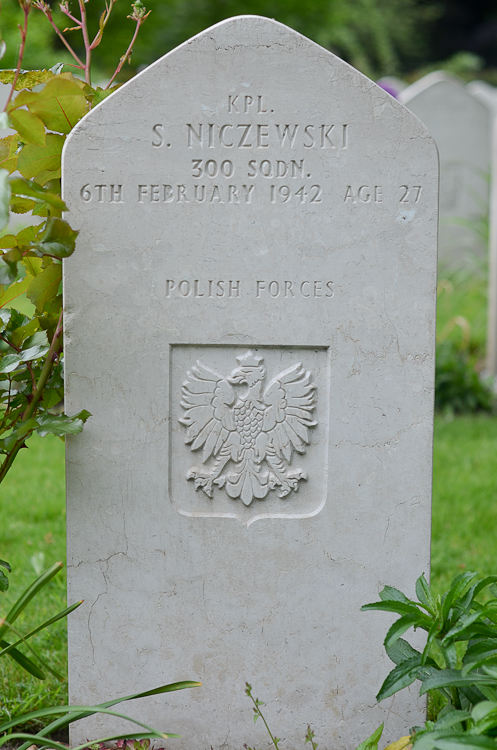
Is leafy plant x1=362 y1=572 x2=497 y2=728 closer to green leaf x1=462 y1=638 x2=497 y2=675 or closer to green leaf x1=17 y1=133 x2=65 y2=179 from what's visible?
green leaf x1=462 y1=638 x2=497 y2=675

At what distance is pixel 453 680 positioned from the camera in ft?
4.50

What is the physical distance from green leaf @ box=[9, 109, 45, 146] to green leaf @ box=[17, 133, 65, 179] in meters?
0.15

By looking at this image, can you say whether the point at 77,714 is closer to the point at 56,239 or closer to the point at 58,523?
the point at 56,239

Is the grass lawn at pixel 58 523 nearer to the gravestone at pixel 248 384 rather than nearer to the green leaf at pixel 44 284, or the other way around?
the gravestone at pixel 248 384

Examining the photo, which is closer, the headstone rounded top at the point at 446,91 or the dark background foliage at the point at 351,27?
the headstone rounded top at the point at 446,91

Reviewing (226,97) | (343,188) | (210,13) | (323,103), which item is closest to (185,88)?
(226,97)

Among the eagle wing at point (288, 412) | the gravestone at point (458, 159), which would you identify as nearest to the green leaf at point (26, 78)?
the eagle wing at point (288, 412)

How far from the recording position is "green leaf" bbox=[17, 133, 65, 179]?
5.78ft

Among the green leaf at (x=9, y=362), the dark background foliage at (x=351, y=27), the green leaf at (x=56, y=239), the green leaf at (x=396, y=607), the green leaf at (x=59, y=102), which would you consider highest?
the dark background foliage at (x=351, y=27)

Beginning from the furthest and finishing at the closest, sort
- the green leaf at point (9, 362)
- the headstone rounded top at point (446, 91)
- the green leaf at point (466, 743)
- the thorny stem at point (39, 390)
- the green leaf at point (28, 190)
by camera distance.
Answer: the headstone rounded top at point (446, 91) < the thorny stem at point (39, 390) < the green leaf at point (9, 362) < the green leaf at point (28, 190) < the green leaf at point (466, 743)

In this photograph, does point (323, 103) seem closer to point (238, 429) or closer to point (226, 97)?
point (226, 97)

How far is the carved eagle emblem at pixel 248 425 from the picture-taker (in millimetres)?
1838

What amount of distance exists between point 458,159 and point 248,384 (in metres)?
6.06

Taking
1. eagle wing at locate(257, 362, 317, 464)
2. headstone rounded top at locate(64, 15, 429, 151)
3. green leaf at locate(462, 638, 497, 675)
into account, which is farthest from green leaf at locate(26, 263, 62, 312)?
green leaf at locate(462, 638, 497, 675)
